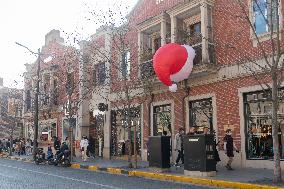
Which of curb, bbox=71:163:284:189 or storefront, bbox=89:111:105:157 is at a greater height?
storefront, bbox=89:111:105:157

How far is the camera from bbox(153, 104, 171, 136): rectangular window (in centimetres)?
2080

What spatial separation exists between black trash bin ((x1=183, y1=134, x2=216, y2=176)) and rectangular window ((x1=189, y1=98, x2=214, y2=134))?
155 inches

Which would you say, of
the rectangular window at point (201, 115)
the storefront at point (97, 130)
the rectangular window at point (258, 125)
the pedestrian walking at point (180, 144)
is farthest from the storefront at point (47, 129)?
the rectangular window at point (258, 125)

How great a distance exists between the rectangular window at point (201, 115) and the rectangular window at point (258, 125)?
212cm

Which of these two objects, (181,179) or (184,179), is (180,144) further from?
(184,179)

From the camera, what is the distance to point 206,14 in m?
17.8

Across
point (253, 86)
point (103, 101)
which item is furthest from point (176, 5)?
point (103, 101)

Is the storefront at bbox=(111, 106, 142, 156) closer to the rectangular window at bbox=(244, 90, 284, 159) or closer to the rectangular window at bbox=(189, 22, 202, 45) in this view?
the rectangular window at bbox=(189, 22, 202, 45)

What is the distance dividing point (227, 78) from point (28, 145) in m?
24.4

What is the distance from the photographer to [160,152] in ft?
51.0

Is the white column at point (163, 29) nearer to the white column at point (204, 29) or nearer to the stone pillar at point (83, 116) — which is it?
the white column at point (204, 29)

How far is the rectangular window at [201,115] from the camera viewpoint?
60.0ft

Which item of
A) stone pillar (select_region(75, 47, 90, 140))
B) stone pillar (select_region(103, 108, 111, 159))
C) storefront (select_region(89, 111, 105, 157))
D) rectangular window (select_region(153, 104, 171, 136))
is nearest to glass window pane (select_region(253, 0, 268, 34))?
rectangular window (select_region(153, 104, 171, 136))

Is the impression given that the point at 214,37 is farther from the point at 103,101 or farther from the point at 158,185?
the point at 103,101
